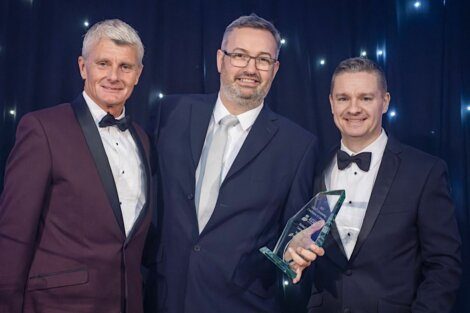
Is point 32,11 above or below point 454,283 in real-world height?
above

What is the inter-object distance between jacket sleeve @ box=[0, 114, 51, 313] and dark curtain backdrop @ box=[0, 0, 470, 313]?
3.67 feet

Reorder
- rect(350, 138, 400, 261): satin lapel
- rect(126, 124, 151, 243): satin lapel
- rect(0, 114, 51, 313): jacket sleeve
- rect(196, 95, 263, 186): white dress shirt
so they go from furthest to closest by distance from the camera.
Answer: rect(196, 95, 263, 186): white dress shirt
rect(350, 138, 400, 261): satin lapel
rect(126, 124, 151, 243): satin lapel
rect(0, 114, 51, 313): jacket sleeve

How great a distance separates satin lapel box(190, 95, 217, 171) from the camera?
229cm

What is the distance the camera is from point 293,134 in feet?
7.92

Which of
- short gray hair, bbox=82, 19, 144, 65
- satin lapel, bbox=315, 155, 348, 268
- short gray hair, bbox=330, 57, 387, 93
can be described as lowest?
satin lapel, bbox=315, 155, 348, 268

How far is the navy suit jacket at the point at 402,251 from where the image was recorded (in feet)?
7.01

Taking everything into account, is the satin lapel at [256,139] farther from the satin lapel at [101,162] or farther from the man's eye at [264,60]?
the satin lapel at [101,162]

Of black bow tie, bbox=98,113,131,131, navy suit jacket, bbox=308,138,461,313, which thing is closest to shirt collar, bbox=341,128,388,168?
navy suit jacket, bbox=308,138,461,313

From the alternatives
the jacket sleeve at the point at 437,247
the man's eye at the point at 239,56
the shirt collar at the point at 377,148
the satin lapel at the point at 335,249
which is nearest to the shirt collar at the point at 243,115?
the man's eye at the point at 239,56

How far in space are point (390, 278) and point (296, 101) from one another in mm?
1482

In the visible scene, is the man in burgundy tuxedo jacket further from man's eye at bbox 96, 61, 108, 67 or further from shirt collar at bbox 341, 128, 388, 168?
shirt collar at bbox 341, 128, 388, 168

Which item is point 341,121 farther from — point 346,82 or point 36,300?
point 36,300

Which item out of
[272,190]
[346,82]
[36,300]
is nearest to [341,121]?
[346,82]

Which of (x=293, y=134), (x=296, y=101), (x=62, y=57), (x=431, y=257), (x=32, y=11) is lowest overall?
(x=431, y=257)
